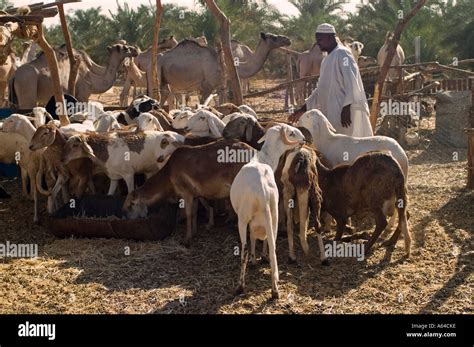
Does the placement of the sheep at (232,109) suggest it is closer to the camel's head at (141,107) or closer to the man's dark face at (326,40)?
the camel's head at (141,107)

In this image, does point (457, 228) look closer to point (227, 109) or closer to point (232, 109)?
point (232, 109)

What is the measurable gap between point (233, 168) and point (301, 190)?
908 mm

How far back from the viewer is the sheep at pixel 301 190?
794cm

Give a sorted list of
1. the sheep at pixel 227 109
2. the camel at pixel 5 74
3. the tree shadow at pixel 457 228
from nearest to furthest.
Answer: the tree shadow at pixel 457 228 → the sheep at pixel 227 109 → the camel at pixel 5 74

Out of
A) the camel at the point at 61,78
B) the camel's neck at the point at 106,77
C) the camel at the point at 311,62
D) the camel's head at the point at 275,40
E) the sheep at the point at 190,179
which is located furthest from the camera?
the camel at the point at 311,62

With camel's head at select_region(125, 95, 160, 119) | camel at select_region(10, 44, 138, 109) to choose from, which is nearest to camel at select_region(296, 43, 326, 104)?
camel at select_region(10, 44, 138, 109)

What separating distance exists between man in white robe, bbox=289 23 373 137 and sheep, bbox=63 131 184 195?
192 centimetres

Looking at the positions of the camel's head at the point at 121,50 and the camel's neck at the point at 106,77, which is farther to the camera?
the camel's head at the point at 121,50

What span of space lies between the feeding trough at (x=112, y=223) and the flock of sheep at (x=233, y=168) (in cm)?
23

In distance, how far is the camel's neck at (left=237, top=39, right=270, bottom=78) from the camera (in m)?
19.3

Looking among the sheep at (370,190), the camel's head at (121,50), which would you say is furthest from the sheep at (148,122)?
the camel's head at (121,50)

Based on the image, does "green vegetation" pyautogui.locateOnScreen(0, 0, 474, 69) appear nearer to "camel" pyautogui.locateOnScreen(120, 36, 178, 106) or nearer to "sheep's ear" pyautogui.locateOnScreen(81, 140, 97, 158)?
"camel" pyautogui.locateOnScreen(120, 36, 178, 106)

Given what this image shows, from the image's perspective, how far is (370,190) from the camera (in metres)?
8.14

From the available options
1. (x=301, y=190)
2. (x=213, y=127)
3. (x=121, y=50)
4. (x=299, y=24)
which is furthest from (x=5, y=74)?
(x=299, y=24)
